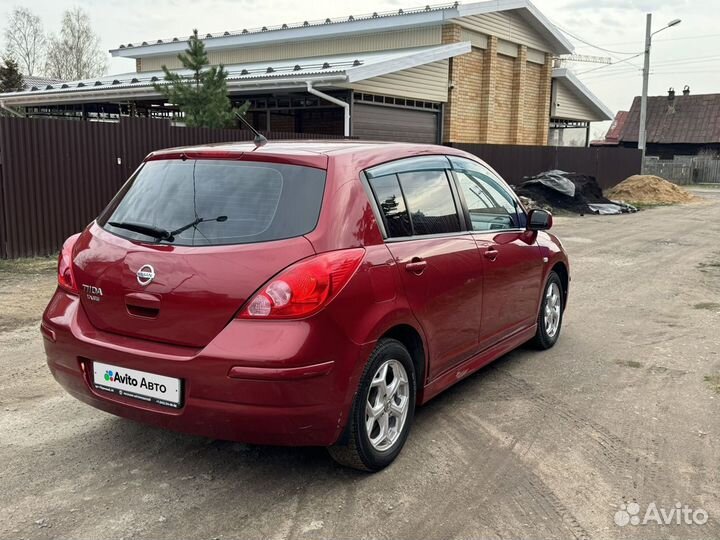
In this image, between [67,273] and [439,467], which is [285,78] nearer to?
[67,273]

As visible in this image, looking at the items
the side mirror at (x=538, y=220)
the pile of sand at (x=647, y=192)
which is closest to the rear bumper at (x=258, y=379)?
the side mirror at (x=538, y=220)

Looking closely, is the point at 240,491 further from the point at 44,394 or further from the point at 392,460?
the point at 44,394

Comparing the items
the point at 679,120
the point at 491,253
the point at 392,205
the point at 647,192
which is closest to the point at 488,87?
the point at 647,192

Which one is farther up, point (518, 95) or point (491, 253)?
point (518, 95)

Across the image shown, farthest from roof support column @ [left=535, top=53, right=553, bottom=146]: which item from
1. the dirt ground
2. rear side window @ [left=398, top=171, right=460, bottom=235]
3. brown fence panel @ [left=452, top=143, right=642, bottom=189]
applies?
rear side window @ [left=398, top=171, right=460, bottom=235]

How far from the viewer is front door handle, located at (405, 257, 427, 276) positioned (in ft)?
12.0

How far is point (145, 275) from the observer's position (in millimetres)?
3229

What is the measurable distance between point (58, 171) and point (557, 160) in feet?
65.6

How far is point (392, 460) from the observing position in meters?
3.63

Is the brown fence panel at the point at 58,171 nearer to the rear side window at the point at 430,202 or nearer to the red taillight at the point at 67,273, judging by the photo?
the red taillight at the point at 67,273

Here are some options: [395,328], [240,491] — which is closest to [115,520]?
[240,491]

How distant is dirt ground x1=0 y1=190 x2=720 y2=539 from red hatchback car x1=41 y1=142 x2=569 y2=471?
332mm

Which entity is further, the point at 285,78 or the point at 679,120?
the point at 679,120

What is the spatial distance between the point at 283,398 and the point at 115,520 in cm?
94
